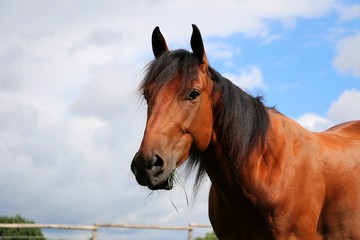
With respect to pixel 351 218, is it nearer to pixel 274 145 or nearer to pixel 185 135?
pixel 274 145

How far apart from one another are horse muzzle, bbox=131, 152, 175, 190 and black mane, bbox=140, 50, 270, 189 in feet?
2.09

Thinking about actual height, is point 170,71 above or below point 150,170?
above

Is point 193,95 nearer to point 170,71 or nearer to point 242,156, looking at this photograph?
point 170,71

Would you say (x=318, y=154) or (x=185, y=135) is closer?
(x=185, y=135)

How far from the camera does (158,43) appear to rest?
4.91 meters

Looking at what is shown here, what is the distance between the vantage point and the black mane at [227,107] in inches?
171

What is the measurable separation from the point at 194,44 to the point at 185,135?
2.79 feet

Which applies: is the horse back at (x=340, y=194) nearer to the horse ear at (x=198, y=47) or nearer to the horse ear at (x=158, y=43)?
the horse ear at (x=198, y=47)

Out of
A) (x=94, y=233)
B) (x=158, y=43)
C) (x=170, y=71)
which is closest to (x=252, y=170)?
(x=170, y=71)

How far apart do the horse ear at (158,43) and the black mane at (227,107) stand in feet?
1.07

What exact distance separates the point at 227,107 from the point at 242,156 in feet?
1.47

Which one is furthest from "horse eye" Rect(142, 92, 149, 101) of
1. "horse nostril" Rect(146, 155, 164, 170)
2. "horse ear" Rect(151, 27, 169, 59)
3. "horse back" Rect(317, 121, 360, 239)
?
"horse back" Rect(317, 121, 360, 239)

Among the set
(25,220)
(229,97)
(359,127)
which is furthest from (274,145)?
(25,220)

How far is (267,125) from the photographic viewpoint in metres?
4.77
